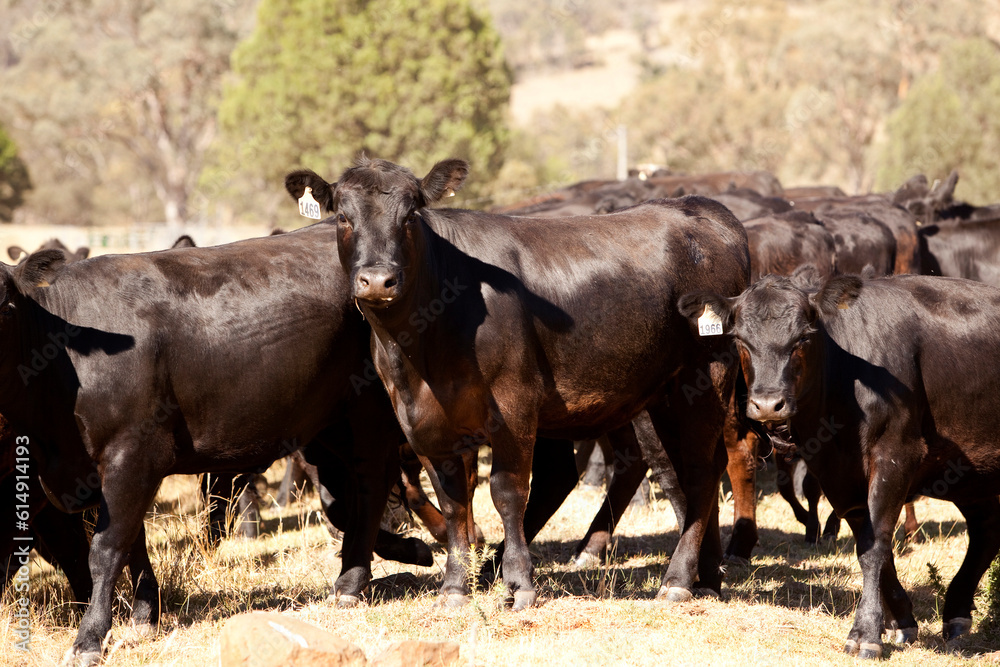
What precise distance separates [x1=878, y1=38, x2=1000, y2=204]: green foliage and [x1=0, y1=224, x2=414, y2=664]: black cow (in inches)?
1304

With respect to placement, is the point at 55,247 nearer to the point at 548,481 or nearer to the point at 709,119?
the point at 548,481

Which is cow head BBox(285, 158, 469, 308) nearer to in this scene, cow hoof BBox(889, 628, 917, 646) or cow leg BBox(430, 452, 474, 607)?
cow leg BBox(430, 452, 474, 607)

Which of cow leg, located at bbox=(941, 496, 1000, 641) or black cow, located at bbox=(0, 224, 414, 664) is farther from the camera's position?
cow leg, located at bbox=(941, 496, 1000, 641)

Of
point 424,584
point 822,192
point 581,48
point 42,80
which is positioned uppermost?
point 581,48

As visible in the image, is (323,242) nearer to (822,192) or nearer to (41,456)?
(41,456)

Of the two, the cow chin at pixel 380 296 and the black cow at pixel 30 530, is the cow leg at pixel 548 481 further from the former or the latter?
the black cow at pixel 30 530

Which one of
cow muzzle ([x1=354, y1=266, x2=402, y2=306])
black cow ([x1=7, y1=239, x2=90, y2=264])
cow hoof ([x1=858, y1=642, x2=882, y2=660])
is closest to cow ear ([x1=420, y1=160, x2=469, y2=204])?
cow muzzle ([x1=354, y1=266, x2=402, y2=306])

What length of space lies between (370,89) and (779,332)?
3884cm

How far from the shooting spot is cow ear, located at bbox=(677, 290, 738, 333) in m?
6.25

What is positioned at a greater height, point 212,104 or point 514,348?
point 212,104

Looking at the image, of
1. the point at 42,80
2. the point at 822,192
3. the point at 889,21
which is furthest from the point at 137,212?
the point at 822,192

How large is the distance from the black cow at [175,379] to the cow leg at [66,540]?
22.7 inches

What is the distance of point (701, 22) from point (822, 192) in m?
46.9

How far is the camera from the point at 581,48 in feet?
375
